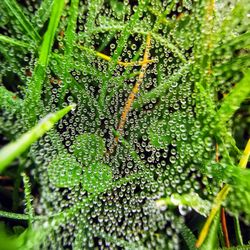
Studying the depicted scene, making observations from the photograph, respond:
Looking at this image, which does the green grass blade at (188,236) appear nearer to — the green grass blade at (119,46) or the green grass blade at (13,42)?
the green grass blade at (119,46)

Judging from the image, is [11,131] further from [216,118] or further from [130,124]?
[216,118]

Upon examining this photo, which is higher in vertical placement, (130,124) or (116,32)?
(116,32)

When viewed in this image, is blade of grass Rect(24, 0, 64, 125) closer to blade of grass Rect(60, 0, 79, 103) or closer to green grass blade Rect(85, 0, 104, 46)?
blade of grass Rect(60, 0, 79, 103)

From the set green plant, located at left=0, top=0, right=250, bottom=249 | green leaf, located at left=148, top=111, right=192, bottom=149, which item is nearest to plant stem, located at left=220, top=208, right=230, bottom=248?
green plant, located at left=0, top=0, right=250, bottom=249

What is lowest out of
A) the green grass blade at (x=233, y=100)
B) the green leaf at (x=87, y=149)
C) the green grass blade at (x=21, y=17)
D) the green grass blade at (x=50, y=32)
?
the green leaf at (x=87, y=149)

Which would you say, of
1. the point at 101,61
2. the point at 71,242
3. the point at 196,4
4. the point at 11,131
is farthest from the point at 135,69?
the point at 71,242

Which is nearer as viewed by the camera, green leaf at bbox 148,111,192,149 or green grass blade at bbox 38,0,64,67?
green grass blade at bbox 38,0,64,67

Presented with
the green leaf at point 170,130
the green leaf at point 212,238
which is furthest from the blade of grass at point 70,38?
the green leaf at point 212,238

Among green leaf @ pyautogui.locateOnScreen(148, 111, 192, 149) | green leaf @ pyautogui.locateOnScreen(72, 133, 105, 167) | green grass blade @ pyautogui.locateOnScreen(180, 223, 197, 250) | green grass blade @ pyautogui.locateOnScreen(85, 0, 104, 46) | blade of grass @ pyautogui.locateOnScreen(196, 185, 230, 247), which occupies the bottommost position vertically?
Answer: green grass blade @ pyautogui.locateOnScreen(180, 223, 197, 250)
